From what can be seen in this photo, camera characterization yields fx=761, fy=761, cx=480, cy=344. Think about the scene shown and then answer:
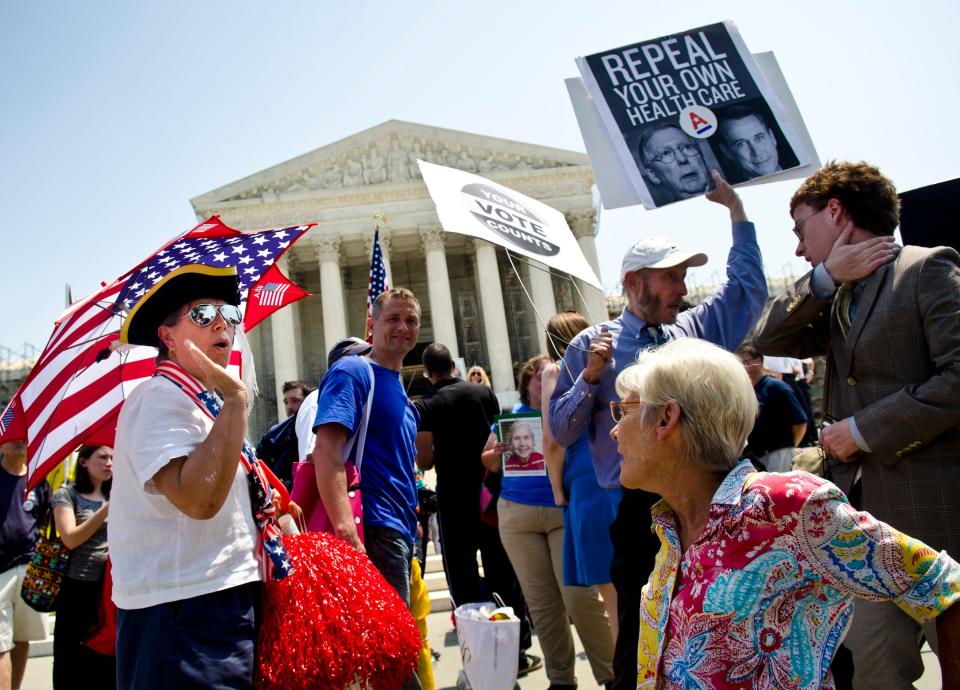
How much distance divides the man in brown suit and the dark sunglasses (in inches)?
85.1

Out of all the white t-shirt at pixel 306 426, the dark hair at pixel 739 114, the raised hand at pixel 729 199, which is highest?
the dark hair at pixel 739 114

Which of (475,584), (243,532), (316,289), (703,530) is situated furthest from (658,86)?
(316,289)

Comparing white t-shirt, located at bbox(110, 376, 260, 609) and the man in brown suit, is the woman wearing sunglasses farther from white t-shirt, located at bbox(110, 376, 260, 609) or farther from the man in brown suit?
the man in brown suit

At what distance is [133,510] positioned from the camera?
2328mm

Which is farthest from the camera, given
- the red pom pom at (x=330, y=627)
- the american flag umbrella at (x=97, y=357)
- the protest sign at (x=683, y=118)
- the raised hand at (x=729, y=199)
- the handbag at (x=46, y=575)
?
the handbag at (x=46, y=575)

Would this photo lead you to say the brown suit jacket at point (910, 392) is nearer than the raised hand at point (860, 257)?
Yes

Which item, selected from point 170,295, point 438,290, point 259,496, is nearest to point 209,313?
point 170,295

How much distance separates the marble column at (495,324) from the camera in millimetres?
34344

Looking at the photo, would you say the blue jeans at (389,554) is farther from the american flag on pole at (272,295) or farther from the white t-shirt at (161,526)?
the american flag on pole at (272,295)

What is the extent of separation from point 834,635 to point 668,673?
1.32ft

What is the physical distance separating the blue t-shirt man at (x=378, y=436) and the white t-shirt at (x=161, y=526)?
1.10 m

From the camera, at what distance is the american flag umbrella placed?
293 cm

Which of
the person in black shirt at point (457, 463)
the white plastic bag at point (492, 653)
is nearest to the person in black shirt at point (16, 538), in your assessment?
the person in black shirt at point (457, 463)

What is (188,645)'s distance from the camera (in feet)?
7.22
